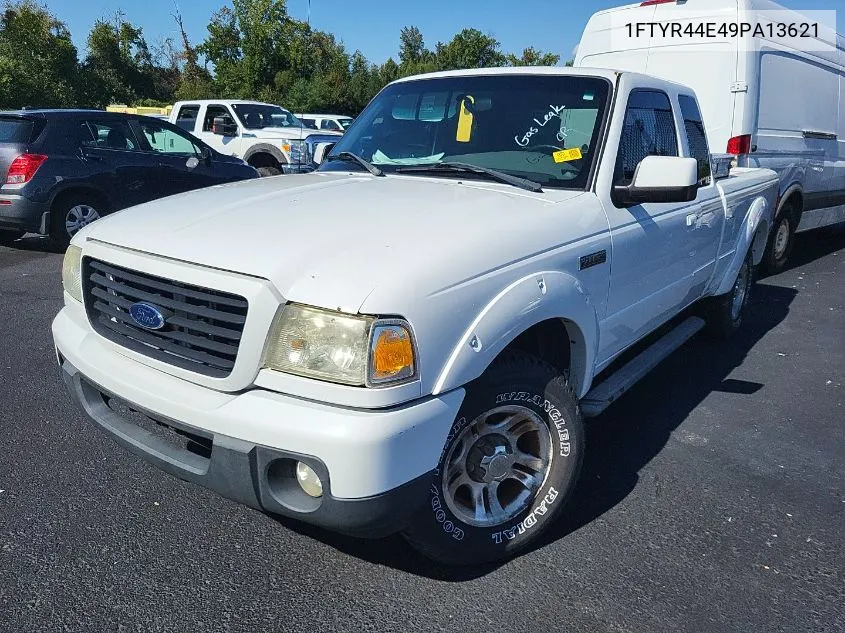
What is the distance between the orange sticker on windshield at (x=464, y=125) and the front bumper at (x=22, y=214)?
6370mm

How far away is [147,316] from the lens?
2359 millimetres

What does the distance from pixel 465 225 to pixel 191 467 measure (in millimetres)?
1232

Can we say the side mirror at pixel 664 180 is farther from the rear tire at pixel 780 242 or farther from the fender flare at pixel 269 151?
the fender flare at pixel 269 151

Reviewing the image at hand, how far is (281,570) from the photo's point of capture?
8.45ft

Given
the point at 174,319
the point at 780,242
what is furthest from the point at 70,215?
the point at 780,242

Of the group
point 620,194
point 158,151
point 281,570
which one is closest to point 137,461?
point 281,570

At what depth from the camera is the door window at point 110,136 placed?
28.0ft

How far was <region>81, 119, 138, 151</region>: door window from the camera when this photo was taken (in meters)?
8.55

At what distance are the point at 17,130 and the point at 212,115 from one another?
692cm

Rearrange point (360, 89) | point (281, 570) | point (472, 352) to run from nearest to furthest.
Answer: point (472, 352)
point (281, 570)
point (360, 89)

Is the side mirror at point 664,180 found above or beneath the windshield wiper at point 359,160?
beneath

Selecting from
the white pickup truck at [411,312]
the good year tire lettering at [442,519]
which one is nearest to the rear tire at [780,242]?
the white pickup truck at [411,312]

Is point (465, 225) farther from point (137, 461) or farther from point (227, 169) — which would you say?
point (227, 169)

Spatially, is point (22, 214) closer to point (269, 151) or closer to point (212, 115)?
point (269, 151)
